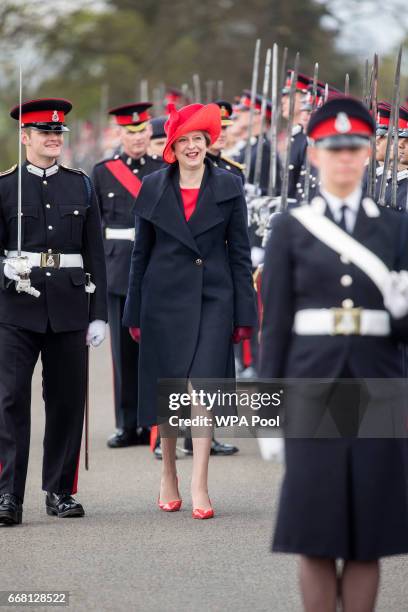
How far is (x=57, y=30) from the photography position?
43312 mm

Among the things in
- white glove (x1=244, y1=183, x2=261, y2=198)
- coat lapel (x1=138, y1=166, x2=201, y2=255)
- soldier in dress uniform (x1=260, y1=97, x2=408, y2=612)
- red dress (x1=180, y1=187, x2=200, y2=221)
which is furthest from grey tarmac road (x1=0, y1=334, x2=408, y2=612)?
white glove (x1=244, y1=183, x2=261, y2=198)

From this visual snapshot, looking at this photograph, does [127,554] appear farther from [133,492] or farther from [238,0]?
[238,0]

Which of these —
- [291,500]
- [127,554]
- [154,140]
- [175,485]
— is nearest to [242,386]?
[154,140]

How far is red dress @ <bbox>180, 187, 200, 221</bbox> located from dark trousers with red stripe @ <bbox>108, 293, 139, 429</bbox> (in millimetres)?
2539

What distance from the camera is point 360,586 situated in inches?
194

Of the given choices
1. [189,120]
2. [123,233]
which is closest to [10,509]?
[189,120]

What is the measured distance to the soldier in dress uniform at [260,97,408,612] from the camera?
492 centimetres

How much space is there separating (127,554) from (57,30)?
37445 millimetres

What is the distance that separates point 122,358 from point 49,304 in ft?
9.18

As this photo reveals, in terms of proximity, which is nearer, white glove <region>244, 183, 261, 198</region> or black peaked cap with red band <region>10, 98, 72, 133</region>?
black peaked cap with red band <region>10, 98, 72, 133</region>

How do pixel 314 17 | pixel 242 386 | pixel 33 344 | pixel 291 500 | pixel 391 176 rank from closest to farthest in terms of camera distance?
pixel 291 500 → pixel 33 344 → pixel 391 176 → pixel 242 386 → pixel 314 17

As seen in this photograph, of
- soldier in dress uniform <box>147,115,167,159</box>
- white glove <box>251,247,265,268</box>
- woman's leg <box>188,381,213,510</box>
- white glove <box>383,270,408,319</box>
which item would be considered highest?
soldier in dress uniform <box>147,115,167,159</box>

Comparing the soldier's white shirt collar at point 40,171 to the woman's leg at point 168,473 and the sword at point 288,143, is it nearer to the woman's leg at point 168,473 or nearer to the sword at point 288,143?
the woman's leg at point 168,473

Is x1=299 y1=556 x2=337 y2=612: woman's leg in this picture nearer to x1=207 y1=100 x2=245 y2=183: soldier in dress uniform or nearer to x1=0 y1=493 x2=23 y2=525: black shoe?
x1=0 y1=493 x2=23 y2=525: black shoe
